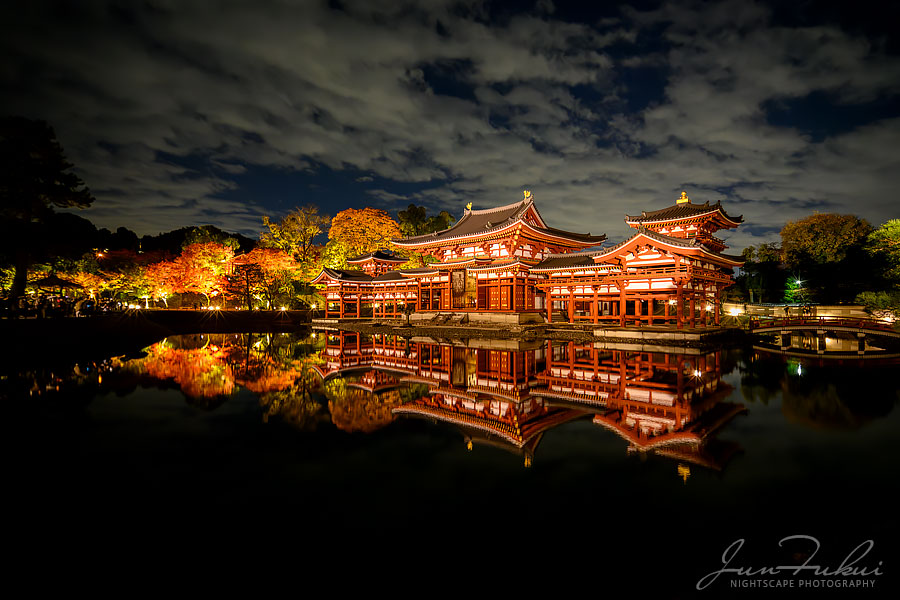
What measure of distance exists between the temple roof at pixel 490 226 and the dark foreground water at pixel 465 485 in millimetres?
19391

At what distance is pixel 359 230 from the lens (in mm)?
44375

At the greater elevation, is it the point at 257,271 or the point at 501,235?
the point at 501,235

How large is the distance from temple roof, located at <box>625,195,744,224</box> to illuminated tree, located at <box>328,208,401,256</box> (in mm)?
27267

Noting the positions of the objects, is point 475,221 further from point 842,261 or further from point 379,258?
point 842,261

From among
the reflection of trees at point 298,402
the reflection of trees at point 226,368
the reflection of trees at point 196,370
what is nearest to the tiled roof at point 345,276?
the reflection of trees at point 226,368

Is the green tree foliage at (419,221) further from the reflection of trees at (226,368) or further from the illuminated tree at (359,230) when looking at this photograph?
the reflection of trees at (226,368)

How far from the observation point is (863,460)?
19.4 feet

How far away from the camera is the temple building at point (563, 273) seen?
2262cm

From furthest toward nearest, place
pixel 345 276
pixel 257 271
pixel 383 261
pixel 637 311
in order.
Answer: pixel 383 261 → pixel 257 271 → pixel 345 276 → pixel 637 311

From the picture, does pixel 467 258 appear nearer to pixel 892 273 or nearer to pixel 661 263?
pixel 661 263

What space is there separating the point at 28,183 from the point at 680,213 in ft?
138

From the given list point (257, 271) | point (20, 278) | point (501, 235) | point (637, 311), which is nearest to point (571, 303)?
point (637, 311)

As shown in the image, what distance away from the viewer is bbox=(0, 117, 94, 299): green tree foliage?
19.1m

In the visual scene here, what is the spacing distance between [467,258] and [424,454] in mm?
25068
